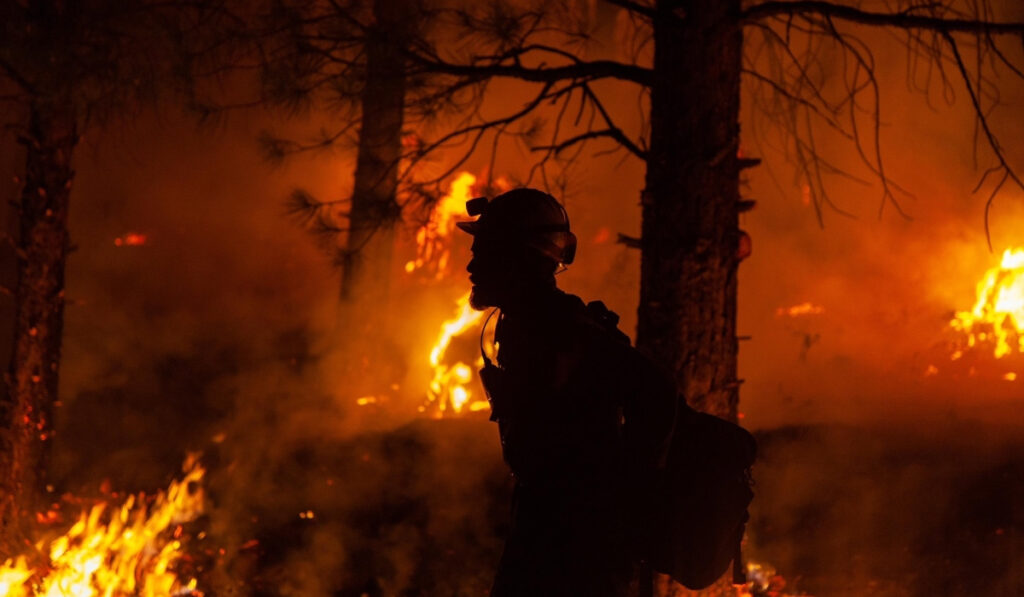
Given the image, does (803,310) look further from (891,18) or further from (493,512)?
(891,18)

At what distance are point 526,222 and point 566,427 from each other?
0.58 m

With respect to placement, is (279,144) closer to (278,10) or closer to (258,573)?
(278,10)

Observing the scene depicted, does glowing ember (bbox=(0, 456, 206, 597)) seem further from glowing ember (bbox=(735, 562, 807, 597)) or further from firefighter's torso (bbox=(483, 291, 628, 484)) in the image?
firefighter's torso (bbox=(483, 291, 628, 484))

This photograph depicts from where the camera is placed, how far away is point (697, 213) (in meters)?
4.21

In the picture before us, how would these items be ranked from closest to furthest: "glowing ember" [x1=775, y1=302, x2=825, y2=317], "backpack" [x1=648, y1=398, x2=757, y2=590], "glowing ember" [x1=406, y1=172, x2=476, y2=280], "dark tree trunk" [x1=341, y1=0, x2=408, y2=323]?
"backpack" [x1=648, y1=398, x2=757, y2=590] < "dark tree trunk" [x1=341, y1=0, x2=408, y2=323] < "glowing ember" [x1=775, y1=302, x2=825, y2=317] < "glowing ember" [x1=406, y1=172, x2=476, y2=280]

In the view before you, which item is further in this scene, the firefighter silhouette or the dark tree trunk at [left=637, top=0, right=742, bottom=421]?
the dark tree trunk at [left=637, top=0, right=742, bottom=421]

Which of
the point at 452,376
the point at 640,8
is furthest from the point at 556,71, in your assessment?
the point at 452,376

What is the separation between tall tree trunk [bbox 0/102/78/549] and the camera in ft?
17.8

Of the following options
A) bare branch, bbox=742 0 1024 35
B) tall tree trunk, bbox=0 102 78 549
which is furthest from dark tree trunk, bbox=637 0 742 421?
tall tree trunk, bbox=0 102 78 549

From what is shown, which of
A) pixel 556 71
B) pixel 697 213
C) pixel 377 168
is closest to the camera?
pixel 697 213

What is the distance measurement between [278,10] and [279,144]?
0.89 m

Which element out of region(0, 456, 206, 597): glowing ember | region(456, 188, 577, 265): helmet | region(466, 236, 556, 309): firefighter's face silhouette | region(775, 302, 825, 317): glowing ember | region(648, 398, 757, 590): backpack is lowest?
region(0, 456, 206, 597): glowing ember

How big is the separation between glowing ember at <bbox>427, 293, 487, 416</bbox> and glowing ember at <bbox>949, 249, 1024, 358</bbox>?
5.07 metres

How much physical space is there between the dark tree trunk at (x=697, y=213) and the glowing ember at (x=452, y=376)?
4684 mm
